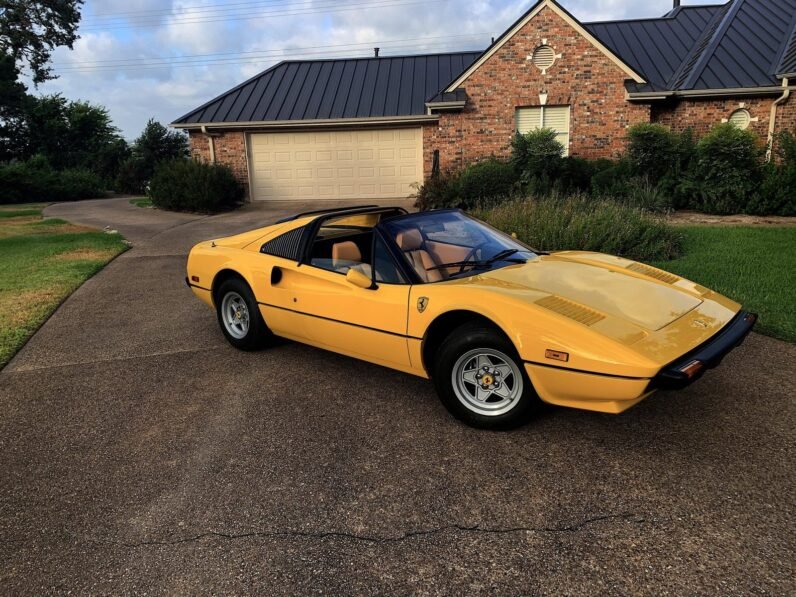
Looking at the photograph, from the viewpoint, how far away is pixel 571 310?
130 inches

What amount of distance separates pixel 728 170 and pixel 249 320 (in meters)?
12.0

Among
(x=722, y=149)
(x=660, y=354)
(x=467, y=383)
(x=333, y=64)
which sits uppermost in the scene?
(x=333, y=64)

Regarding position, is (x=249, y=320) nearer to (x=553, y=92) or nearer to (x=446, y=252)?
(x=446, y=252)

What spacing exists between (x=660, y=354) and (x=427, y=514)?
56.3 inches

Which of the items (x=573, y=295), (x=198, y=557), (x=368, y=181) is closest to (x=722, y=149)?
(x=368, y=181)

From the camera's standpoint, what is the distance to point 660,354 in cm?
299

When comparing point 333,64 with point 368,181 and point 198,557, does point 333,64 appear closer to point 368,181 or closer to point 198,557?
point 368,181

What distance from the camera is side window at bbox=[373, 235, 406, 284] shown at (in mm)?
Answer: 3984

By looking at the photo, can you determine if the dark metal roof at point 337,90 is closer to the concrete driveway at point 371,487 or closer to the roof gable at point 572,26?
→ the roof gable at point 572,26

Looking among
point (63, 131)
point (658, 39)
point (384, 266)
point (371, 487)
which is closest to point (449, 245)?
point (384, 266)

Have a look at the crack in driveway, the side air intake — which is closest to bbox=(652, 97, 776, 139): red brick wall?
the side air intake

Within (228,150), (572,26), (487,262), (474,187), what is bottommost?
(487,262)

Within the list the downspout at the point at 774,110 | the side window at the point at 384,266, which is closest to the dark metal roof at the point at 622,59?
the downspout at the point at 774,110

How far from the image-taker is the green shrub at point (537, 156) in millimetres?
13992
